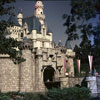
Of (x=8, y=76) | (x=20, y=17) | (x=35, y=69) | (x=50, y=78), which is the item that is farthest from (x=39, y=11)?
(x=8, y=76)

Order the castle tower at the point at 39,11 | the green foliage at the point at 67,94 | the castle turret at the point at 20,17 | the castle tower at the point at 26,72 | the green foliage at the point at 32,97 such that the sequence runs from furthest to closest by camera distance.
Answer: the castle tower at the point at 39,11, the castle turret at the point at 20,17, the castle tower at the point at 26,72, the green foliage at the point at 32,97, the green foliage at the point at 67,94

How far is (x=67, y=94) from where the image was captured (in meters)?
14.1

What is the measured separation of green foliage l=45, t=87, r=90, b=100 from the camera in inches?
551

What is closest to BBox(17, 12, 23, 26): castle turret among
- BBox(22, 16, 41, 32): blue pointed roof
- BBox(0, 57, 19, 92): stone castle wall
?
BBox(22, 16, 41, 32): blue pointed roof

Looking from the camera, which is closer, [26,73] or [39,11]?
[26,73]

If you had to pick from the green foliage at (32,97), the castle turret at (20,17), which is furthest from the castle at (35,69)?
the castle turret at (20,17)

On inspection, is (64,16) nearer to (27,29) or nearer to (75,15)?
(75,15)

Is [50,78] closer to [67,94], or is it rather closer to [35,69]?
[35,69]

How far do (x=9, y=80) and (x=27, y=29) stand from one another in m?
20.9

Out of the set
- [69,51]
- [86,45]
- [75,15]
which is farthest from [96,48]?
[69,51]

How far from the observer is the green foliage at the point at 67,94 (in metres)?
14.0

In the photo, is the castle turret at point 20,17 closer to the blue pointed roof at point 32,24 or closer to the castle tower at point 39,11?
the blue pointed roof at point 32,24

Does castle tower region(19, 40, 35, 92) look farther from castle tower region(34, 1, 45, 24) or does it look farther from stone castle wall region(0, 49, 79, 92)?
castle tower region(34, 1, 45, 24)

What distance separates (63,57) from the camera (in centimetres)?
3731
